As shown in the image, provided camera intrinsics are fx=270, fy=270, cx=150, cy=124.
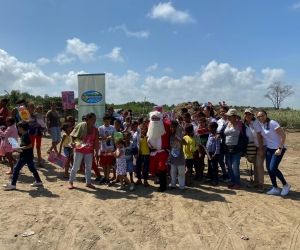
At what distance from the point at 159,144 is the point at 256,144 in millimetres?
2174

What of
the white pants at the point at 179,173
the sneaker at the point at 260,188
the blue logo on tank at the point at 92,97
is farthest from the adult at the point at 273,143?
the blue logo on tank at the point at 92,97

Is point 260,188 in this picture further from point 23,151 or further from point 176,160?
point 23,151

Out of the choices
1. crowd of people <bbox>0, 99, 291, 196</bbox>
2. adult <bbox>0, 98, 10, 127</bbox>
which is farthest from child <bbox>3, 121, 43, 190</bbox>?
adult <bbox>0, 98, 10, 127</bbox>

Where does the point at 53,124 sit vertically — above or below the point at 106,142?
above

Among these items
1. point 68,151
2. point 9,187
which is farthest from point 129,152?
point 9,187

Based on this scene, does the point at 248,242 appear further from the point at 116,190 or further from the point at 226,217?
the point at 116,190

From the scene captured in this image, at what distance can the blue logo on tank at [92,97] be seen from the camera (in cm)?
989

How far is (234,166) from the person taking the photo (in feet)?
20.1

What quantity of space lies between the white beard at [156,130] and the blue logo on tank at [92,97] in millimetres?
4692

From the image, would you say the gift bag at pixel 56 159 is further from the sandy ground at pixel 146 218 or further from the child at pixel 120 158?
the child at pixel 120 158

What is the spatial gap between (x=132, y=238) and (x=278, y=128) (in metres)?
3.57

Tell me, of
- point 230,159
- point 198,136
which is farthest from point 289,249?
point 198,136

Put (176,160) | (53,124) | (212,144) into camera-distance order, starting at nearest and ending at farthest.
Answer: (176,160), (212,144), (53,124)

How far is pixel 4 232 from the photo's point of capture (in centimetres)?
402
